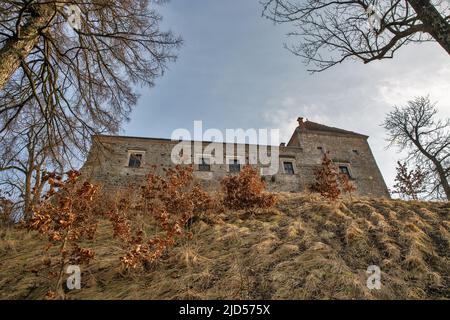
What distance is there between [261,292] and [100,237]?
5.08 m

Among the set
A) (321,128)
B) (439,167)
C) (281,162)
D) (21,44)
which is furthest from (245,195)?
(321,128)

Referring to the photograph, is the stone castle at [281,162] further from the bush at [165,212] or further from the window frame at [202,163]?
the bush at [165,212]

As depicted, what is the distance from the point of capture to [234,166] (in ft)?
64.0

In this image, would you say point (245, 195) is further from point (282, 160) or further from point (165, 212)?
point (282, 160)

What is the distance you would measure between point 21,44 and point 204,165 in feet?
46.7

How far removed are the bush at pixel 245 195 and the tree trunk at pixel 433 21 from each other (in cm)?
557

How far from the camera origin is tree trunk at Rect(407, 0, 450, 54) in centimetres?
520

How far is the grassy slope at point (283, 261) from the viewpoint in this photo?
4.19 meters

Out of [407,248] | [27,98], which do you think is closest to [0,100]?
[27,98]

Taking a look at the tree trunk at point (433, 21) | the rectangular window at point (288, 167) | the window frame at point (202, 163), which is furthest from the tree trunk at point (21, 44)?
the rectangular window at point (288, 167)

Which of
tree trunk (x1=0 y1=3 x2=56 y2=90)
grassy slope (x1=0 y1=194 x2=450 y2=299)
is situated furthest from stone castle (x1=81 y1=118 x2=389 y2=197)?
tree trunk (x1=0 y1=3 x2=56 y2=90)

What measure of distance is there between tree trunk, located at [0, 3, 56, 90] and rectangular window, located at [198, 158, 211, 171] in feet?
44.6

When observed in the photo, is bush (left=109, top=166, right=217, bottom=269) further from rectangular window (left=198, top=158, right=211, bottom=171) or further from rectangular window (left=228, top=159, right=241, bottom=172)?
rectangular window (left=228, top=159, right=241, bottom=172)
